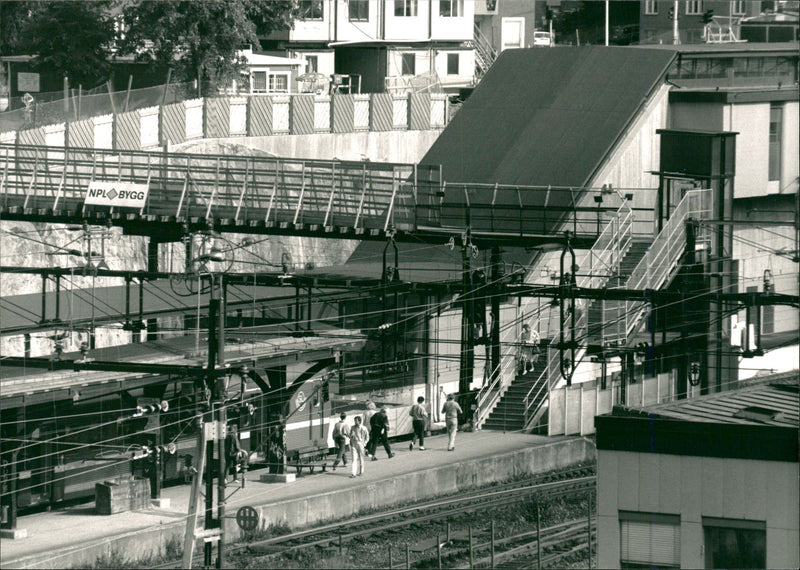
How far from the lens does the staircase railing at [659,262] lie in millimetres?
36812

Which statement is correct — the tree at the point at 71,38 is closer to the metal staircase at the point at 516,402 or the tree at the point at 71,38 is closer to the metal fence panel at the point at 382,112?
the metal fence panel at the point at 382,112

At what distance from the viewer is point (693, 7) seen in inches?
2490

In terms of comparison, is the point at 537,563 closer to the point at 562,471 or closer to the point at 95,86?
the point at 562,471

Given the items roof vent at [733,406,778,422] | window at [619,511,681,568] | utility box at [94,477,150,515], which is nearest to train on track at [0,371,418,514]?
utility box at [94,477,150,515]

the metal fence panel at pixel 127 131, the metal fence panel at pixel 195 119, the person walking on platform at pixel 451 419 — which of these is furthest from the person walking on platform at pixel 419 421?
the metal fence panel at pixel 195 119

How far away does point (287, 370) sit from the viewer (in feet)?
111

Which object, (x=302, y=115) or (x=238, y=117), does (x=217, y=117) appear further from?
(x=302, y=115)

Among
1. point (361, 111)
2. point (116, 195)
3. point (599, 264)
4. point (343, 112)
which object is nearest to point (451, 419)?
point (599, 264)

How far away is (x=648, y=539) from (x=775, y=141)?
32.6 metres

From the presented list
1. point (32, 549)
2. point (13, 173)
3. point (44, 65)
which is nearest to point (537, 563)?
point (32, 549)

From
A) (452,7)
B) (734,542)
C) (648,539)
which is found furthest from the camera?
(452,7)

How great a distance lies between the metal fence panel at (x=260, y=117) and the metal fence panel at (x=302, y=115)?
1.40m

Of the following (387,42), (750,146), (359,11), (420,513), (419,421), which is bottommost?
(420,513)

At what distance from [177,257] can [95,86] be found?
10.2 m
